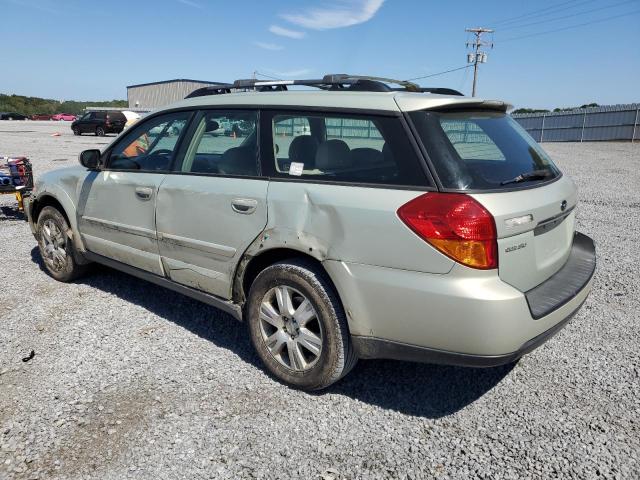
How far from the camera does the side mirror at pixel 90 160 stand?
4316 millimetres

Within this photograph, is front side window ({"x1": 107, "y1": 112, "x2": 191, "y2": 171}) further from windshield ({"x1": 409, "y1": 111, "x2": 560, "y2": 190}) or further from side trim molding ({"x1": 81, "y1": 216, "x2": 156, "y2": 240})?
windshield ({"x1": 409, "y1": 111, "x2": 560, "y2": 190})

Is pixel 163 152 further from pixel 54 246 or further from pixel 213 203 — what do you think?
pixel 54 246

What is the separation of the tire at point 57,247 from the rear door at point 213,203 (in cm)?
156

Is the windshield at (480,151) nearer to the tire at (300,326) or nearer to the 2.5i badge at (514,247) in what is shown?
the 2.5i badge at (514,247)

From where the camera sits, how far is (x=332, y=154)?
9.82ft

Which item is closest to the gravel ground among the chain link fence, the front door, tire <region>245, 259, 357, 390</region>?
tire <region>245, 259, 357, 390</region>

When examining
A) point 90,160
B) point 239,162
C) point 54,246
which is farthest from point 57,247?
point 239,162

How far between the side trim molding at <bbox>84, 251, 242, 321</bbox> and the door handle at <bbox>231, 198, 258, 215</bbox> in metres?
0.66

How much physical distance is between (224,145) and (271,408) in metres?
1.80

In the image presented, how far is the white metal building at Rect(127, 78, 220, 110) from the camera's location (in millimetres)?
50469

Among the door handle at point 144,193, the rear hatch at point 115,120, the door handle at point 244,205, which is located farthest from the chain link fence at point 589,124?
the door handle at point 244,205

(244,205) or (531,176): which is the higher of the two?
(531,176)

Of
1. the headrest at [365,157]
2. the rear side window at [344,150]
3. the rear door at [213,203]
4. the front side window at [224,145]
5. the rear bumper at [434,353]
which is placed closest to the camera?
the rear bumper at [434,353]

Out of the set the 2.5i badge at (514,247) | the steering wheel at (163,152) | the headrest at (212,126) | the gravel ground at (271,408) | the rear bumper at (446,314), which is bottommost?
the gravel ground at (271,408)
